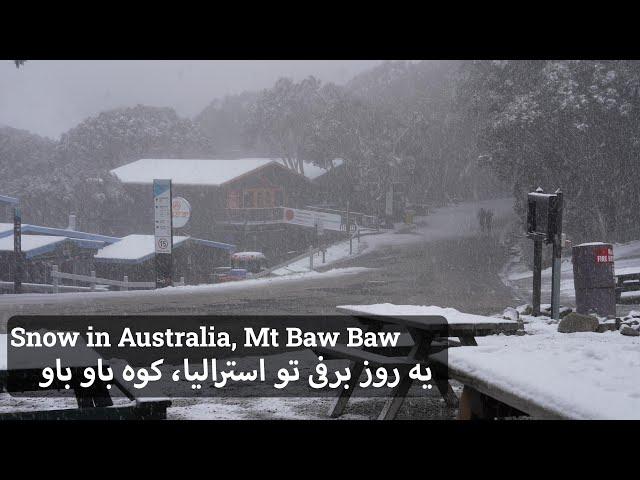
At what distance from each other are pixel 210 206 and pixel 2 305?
2768 cm

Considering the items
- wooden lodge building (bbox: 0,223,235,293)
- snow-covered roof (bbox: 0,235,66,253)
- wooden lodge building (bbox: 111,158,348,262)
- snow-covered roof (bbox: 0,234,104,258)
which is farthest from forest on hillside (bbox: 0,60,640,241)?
snow-covered roof (bbox: 0,235,66,253)

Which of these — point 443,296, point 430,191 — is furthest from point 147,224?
point 443,296

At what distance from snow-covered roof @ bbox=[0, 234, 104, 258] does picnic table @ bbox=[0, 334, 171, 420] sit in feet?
89.6

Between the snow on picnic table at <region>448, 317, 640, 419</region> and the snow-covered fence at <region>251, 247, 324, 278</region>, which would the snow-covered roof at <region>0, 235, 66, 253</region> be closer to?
the snow-covered fence at <region>251, 247, 324, 278</region>

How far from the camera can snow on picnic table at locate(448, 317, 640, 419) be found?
2924mm

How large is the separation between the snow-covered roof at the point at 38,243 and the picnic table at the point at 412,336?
26.8 m

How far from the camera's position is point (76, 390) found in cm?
412

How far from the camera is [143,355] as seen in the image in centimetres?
862

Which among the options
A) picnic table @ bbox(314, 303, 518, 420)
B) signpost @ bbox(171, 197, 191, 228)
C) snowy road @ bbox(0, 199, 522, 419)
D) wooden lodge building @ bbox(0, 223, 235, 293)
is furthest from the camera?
wooden lodge building @ bbox(0, 223, 235, 293)

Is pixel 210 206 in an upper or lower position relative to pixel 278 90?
lower

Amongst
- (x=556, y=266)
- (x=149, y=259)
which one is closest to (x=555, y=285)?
(x=556, y=266)

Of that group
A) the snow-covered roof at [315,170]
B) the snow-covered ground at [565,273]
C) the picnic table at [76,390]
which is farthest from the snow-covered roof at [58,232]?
the picnic table at [76,390]

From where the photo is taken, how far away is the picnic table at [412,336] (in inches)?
178
